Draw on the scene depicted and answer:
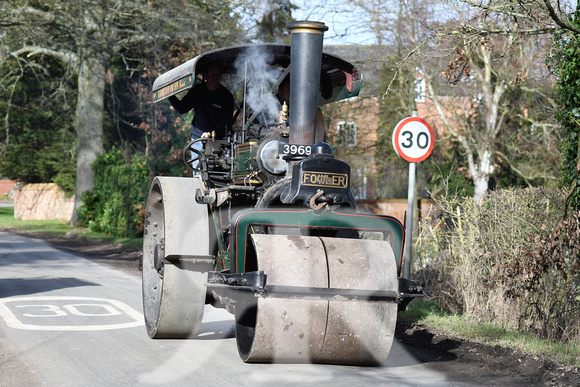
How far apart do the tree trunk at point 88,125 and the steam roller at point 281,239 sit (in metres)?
16.2

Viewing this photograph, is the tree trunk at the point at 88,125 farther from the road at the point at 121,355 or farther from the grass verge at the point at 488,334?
the grass verge at the point at 488,334

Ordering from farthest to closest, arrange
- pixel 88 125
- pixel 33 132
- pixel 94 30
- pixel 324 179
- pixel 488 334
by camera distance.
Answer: pixel 33 132 → pixel 88 125 → pixel 94 30 → pixel 488 334 → pixel 324 179

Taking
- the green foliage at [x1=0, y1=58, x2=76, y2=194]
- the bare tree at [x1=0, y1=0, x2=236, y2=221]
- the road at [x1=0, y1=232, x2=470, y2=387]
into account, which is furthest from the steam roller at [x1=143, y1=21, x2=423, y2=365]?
the green foliage at [x1=0, y1=58, x2=76, y2=194]

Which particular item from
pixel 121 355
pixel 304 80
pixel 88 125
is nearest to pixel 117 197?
pixel 88 125

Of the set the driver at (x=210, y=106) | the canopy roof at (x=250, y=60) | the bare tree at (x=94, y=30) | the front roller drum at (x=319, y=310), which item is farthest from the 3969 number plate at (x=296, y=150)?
the bare tree at (x=94, y=30)

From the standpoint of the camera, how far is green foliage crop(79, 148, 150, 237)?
1934cm

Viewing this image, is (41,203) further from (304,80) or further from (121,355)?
(304,80)

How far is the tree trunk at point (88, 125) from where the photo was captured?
880 inches

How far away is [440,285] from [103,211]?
14.8m

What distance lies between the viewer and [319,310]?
487cm

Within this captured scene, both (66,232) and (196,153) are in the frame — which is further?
(66,232)

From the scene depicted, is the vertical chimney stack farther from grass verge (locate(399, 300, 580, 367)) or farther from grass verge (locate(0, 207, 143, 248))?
grass verge (locate(0, 207, 143, 248))

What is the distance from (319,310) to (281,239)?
1.88ft

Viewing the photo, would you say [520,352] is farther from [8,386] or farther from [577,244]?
[8,386]
